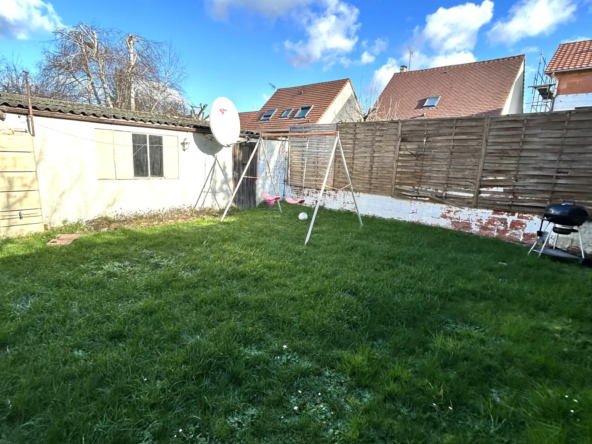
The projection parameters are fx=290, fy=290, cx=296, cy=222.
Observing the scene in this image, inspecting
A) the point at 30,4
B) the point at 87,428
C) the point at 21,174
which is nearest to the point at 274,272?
the point at 87,428

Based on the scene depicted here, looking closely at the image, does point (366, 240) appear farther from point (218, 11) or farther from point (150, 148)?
point (218, 11)

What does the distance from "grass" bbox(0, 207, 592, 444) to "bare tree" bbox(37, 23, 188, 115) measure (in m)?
12.2

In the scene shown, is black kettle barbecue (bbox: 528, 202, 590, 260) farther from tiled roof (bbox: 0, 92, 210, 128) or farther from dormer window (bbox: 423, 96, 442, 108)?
dormer window (bbox: 423, 96, 442, 108)

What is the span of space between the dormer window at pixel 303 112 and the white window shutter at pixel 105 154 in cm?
1065

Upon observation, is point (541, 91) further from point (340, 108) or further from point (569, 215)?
point (569, 215)

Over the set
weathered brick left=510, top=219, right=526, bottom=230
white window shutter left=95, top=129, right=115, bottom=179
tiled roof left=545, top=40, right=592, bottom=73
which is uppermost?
tiled roof left=545, top=40, right=592, bottom=73

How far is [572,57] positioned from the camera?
33.7 feet

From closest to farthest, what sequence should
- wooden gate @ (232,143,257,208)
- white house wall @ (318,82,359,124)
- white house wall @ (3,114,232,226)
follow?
white house wall @ (3,114,232,226) < wooden gate @ (232,143,257,208) < white house wall @ (318,82,359,124)

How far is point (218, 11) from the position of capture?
10.4m

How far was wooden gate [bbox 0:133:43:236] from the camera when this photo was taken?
487 cm

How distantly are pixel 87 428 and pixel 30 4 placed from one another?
15.6m

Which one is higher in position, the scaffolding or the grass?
the scaffolding

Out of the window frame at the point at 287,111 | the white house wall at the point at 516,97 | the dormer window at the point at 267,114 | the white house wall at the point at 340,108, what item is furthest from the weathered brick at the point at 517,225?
the dormer window at the point at 267,114

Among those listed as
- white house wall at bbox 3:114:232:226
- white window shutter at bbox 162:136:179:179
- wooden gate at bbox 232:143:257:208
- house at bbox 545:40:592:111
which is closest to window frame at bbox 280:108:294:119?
wooden gate at bbox 232:143:257:208
